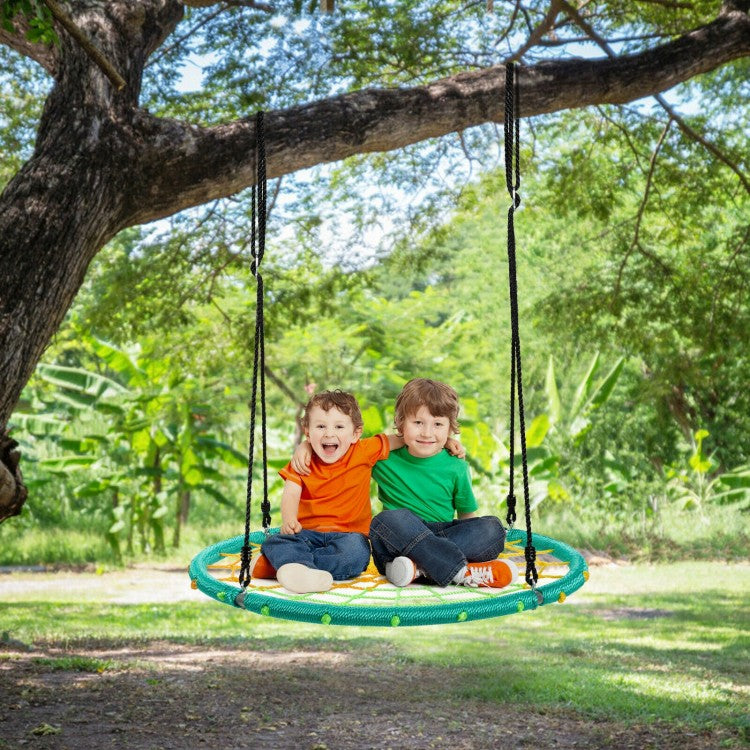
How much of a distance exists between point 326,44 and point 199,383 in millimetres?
4341

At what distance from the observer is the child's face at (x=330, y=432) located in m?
2.74

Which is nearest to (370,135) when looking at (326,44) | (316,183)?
(326,44)

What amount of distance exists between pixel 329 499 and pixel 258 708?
8.81 feet

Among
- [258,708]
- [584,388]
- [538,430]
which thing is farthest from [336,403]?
[584,388]

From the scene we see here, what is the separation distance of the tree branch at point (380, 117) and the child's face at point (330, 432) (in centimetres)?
188

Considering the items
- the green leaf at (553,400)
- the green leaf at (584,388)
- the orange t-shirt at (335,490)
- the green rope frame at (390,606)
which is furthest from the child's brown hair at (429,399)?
the green leaf at (553,400)

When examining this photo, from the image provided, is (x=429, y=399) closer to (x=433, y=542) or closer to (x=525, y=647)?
(x=433, y=542)

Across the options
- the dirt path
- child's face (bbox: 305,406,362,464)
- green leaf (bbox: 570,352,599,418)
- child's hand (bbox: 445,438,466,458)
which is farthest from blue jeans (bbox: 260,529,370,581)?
green leaf (bbox: 570,352,599,418)

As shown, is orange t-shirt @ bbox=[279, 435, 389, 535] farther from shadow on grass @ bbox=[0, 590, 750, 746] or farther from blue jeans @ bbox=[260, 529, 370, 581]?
shadow on grass @ bbox=[0, 590, 750, 746]

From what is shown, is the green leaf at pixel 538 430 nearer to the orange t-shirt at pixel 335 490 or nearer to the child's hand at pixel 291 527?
the orange t-shirt at pixel 335 490

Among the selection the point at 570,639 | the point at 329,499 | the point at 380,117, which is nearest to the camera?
the point at 329,499

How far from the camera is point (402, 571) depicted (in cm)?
261

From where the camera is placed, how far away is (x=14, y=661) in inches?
233

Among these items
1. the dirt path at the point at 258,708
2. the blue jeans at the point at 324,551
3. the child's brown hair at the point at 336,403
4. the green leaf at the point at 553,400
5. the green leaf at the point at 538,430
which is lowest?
the dirt path at the point at 258,708
